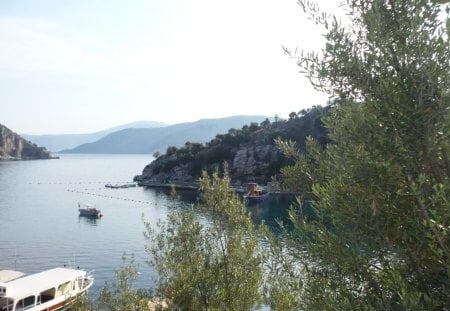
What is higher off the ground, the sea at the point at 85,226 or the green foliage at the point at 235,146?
the green foliage at the point at 235,146

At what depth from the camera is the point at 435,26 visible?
693 centimetres

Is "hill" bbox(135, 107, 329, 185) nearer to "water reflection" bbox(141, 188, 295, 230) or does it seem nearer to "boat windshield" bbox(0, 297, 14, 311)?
"water reflection" bbox(141, 188, 295, 230)

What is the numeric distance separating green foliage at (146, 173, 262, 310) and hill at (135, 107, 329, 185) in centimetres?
12906

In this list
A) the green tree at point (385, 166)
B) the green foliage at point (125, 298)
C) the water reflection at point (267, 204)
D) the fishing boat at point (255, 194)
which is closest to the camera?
the green tree at point (385, 166)

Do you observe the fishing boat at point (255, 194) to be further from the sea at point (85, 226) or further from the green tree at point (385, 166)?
the green tree at point (385, 166)

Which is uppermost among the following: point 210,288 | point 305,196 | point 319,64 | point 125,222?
point 319,64

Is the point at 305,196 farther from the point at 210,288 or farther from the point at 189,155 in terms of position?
the point at 189,155

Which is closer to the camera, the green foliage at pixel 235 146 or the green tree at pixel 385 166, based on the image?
the green tree at pixel 385 166

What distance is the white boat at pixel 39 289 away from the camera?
35906 mm

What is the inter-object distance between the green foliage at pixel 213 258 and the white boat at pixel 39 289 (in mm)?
19551

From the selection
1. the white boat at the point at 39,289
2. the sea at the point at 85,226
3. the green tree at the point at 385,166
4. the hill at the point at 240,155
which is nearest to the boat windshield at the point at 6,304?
the white boat at the point at 39,289

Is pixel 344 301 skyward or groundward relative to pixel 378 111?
groundward

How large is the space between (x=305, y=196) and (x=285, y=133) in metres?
152

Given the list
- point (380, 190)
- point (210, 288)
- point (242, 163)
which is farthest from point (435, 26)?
point (242, 163)
